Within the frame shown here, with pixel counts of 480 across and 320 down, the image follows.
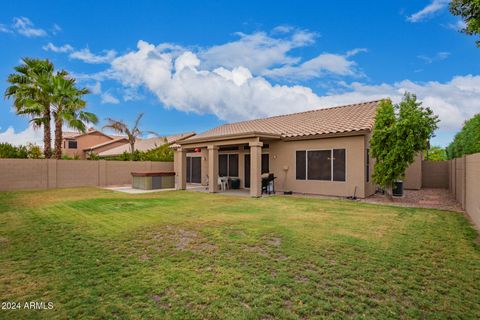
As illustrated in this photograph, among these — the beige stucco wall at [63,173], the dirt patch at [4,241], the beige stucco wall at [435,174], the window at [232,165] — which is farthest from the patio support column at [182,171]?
the beige stucco wall at [435,174]

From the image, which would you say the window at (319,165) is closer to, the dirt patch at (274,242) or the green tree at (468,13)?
the green tree at (468,13)

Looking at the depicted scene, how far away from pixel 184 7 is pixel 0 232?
544 inches

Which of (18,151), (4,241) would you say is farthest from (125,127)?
(4,241)

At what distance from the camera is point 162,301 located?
10.9 feet

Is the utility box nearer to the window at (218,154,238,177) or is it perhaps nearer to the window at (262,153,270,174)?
the window at (218,154,238,177)

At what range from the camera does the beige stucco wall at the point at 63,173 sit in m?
16.9

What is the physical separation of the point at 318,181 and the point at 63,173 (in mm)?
16668

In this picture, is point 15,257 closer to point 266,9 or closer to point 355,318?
point 355,318

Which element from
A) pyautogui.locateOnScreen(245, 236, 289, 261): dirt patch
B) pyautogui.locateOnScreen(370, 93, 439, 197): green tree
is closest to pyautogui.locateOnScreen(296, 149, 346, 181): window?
pyautogui.locateOnScreen(370, 93, 439, 197): green tree

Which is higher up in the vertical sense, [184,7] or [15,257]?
[184,7]

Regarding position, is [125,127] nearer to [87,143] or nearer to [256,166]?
[256,166]

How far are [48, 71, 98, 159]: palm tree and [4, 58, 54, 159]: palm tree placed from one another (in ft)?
1.55

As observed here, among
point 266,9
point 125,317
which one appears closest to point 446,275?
point 125,317

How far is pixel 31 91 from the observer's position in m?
Answer: 17.5
